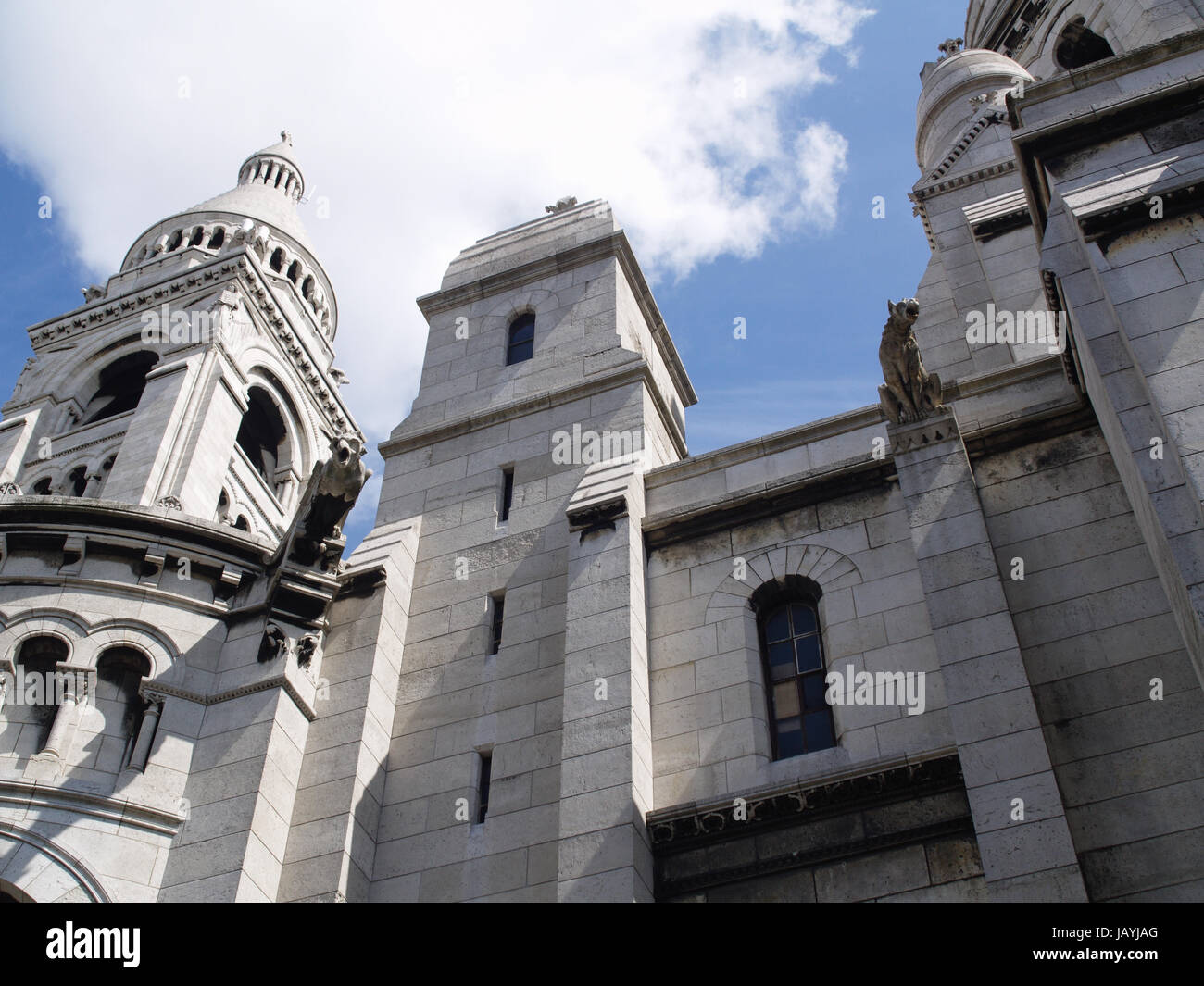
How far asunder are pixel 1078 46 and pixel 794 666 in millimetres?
25517

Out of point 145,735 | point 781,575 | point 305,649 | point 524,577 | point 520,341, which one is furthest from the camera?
point 520,341

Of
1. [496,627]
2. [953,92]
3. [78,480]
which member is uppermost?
[78,480]

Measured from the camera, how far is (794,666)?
19359 millimetres

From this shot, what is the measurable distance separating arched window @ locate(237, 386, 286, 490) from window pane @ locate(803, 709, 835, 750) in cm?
4398

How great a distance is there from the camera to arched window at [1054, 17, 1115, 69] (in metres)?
37.2

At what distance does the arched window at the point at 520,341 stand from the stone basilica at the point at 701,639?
3.71ft

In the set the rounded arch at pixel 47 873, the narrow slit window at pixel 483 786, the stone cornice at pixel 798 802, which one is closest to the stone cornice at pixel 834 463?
the narrow slit window at pixel 483 786

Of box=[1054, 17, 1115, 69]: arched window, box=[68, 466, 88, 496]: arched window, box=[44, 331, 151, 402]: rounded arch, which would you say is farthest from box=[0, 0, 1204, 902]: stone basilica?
box=[44, 331, 151, 402]: rounded arch

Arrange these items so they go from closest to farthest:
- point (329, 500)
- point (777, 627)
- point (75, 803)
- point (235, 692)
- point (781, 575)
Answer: point (75, 803) → point (235, 692) → point (777, 627) → point (781, 575) → point (329, 500)

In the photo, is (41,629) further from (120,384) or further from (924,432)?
(120,384)

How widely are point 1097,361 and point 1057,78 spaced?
6.02 metres

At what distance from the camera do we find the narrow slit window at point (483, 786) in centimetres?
1911

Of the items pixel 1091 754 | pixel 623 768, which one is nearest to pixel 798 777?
pixel 623 768

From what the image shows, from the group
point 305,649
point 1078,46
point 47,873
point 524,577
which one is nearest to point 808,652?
point 524,577
